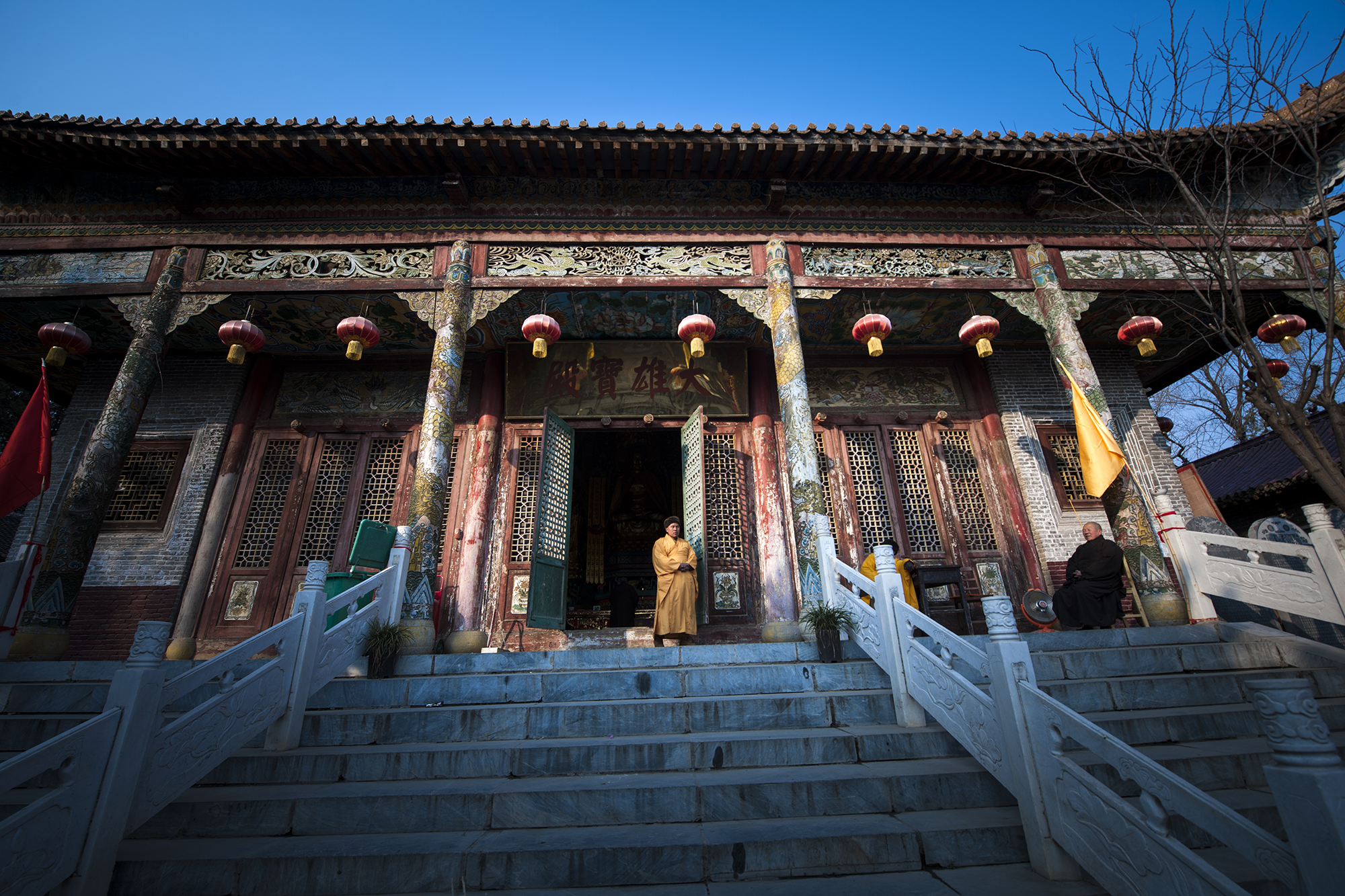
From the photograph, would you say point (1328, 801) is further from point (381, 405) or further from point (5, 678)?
point (381, 405)

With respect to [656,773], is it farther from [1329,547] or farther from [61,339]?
[61,339]

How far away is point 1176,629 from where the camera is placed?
5.22 m

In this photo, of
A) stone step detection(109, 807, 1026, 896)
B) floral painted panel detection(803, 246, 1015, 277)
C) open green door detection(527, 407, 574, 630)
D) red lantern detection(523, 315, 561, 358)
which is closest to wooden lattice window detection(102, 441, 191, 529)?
open green door detection(527, 407, 574, 630)

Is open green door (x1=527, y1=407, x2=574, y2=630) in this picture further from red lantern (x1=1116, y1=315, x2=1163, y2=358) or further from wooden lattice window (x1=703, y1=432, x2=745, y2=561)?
red lantern (x1=1116, y1=315, x2=1163, y2=358)

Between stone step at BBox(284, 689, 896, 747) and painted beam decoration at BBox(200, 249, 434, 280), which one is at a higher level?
painted beam decoration at BBox(200, 249, 434, 280)

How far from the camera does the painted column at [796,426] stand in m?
5.98

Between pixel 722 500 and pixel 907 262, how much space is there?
3.94 m

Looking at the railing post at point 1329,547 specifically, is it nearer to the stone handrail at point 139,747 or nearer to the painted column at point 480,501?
the stone handrail at point 139,747

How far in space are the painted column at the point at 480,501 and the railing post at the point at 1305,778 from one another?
6632 millimetres

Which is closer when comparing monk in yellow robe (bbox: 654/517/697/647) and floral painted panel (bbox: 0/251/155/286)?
monk in yellow robe (bbox: 654/517/697/647)

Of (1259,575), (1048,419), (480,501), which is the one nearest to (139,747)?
(480,501)

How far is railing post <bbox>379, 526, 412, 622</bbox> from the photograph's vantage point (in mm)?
5406

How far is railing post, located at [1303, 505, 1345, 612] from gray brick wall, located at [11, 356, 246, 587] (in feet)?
38.3

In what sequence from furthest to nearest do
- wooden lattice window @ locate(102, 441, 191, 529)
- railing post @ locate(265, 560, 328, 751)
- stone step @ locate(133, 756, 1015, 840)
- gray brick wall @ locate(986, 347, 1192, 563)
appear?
gray brick wall @ locate(986, 347, 1192, 563)
wooden lattice window @ locate(102, 441, 191, 529)
railing post @ locate(265, 560, 328, 751)
stone step @ locate(133, 756, 1015, 840)
